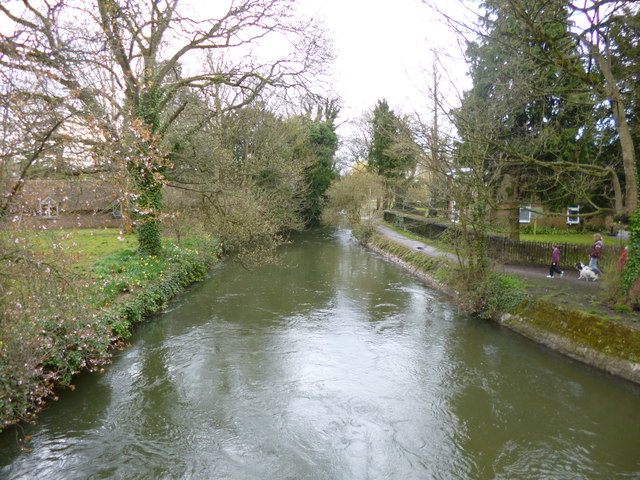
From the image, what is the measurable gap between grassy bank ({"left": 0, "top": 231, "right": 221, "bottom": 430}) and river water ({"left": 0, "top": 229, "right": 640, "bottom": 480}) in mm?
596

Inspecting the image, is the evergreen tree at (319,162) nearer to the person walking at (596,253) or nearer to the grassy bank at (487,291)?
the grassy bank at (487,291)

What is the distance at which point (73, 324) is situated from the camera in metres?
7.85

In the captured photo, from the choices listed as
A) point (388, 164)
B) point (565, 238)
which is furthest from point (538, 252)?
point (388, 164)

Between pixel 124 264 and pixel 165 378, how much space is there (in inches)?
300

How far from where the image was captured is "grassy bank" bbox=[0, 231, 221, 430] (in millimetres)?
6215

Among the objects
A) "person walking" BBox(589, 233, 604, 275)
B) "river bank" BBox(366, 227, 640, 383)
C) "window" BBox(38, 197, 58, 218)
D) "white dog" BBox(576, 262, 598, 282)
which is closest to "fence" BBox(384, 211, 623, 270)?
"person walking" BBox(589, 233, 604, 275)

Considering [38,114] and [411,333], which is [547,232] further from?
[38,114]

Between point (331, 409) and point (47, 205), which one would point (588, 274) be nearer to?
point (331, 409)

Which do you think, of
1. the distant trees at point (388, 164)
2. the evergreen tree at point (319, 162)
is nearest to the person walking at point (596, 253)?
the distant trees at point (388, 164)

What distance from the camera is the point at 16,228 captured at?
16.8ft

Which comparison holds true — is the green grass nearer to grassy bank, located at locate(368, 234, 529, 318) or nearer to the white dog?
the white dog

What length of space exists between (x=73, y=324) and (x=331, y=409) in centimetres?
528

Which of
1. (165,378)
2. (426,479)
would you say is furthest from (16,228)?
(426,479)

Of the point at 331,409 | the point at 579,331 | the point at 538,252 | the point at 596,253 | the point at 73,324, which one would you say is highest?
the point at 596,253
